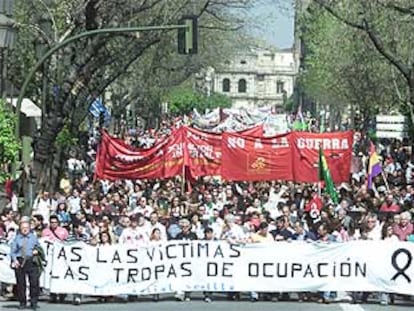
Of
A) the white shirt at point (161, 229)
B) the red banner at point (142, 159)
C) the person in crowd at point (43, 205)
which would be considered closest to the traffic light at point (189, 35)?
the red banner at point (142, 159)

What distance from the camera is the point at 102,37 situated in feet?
108

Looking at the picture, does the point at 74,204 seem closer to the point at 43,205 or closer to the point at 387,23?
the point at 43,205

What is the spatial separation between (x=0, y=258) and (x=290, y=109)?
151m

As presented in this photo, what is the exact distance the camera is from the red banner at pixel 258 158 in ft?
99.9

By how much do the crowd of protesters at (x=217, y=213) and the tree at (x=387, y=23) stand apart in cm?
303

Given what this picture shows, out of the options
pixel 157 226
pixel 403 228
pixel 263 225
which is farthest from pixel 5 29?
pixel 403 228

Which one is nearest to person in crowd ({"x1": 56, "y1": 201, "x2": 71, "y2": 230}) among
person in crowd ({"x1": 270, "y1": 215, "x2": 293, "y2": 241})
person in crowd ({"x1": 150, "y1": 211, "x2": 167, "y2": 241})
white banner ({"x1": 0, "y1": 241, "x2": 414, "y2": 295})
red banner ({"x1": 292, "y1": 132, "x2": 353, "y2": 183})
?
person in crowd ({"x1": 150, "y1": 211, "x2": 167, "y2": 241})

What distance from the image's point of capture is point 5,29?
23.9 m

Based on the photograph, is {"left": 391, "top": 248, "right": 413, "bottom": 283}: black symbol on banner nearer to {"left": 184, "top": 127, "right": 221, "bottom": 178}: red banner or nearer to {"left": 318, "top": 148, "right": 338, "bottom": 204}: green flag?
{"left": 318, "top": 148, "right": 338, "bottom": 204}: green flag

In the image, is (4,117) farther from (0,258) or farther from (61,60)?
(61,60)

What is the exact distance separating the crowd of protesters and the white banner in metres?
0.27

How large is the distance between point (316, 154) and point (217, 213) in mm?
4824

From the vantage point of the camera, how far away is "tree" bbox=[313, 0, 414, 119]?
32938 mm

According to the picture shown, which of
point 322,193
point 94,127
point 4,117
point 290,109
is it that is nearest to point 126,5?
point 322,193
